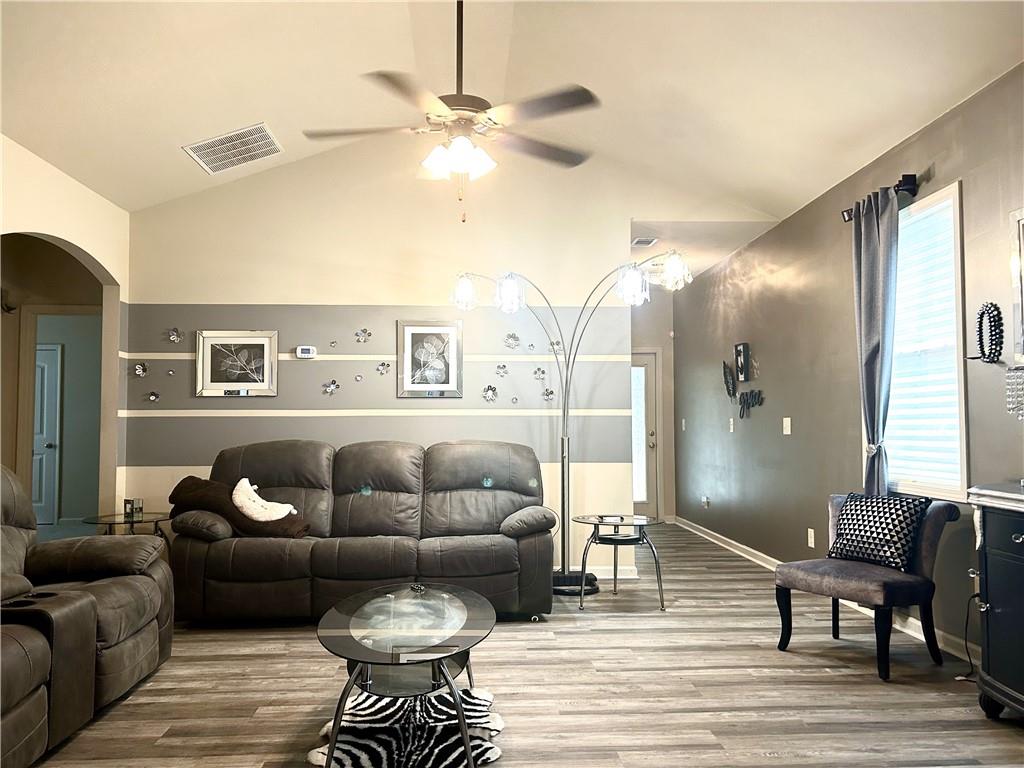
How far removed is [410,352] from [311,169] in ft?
5.15

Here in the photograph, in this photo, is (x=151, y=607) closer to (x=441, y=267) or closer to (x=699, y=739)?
(x=699, y=739)

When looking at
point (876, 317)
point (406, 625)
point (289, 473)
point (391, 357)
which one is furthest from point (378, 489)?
point (876, 317)

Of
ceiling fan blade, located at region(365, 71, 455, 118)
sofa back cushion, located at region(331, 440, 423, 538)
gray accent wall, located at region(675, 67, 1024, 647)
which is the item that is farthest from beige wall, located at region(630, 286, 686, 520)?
ceiling fan blade, located at region(365, 71, 455, 118)

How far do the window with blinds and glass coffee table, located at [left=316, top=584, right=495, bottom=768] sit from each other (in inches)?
100

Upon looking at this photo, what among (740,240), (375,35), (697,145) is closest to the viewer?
(375,35)

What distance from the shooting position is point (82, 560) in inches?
130

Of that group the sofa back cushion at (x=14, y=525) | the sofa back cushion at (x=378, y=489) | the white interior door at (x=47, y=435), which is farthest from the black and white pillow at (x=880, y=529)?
the white interior door at (x=47, y=435)

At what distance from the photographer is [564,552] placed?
5.33 metres

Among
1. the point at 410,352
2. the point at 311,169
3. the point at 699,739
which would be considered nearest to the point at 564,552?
the point at 410,352

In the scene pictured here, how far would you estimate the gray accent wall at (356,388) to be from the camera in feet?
18.0

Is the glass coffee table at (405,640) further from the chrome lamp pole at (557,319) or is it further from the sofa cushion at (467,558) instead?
the chrome lamp pole at (557,319)

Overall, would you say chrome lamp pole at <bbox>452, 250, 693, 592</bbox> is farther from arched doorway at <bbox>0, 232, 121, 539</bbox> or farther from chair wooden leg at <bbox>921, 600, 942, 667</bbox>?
arched doorway at <bbox>0, 232, 121, 539</bbox>

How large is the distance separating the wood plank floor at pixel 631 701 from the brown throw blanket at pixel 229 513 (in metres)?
0.57

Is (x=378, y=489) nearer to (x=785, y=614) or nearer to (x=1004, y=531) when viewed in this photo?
(x=785, y=614)
